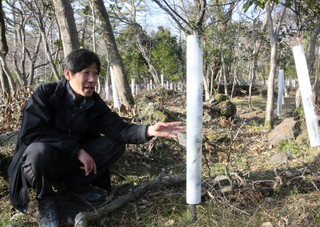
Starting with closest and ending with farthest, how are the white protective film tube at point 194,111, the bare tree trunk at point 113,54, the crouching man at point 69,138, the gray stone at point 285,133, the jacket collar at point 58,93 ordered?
the white protective film tube at point 194,111
the crouching man at point 69,138
the jacket collar at point 58,93
the gray stone at point 285,133
the bare tree trunk at point 113,54

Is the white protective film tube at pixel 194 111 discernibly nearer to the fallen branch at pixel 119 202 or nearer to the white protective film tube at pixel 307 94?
the fallen branch at pixel 119 202

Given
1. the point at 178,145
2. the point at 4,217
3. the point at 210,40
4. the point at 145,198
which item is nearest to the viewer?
the point at 4,217

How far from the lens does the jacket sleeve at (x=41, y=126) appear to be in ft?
6.58

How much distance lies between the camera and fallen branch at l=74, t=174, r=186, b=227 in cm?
190

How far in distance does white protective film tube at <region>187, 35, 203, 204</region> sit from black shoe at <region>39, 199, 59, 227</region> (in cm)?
108

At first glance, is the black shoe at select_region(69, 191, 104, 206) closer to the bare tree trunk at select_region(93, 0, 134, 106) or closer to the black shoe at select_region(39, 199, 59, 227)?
the black shoe at select_region(39, 199, 59, 227)

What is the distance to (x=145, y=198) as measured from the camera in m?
2.43

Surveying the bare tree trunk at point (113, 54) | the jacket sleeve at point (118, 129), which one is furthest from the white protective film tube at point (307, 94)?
the bare tree trunk at point (113, 54)

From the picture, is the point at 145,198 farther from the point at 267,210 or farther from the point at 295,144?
the point at 295,144

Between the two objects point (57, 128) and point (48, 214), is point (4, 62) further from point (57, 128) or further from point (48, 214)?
point (48, 214)

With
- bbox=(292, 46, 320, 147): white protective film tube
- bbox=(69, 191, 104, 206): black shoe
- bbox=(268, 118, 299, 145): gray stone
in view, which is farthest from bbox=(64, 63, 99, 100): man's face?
bbox=(268, 118, 299, 145): gray stone

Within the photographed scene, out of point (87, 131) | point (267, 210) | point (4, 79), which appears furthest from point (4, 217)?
point (4, 79)

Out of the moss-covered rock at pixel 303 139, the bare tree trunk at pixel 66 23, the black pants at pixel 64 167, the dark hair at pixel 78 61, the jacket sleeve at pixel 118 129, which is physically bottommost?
the moss-covered rock at pixel 303 139

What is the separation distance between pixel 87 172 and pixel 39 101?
71 cm
